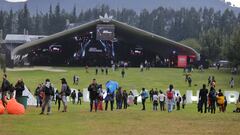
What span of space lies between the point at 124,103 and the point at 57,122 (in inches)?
455

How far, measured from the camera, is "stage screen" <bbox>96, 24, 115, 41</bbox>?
89.1 m

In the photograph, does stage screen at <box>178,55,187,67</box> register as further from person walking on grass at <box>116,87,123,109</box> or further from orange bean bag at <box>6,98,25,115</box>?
orange bean bag at <box>6,98,25,115</box>

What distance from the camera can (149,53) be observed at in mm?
96188

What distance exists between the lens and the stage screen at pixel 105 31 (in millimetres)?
89062

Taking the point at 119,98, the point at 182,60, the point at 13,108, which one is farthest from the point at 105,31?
the point at 13,108

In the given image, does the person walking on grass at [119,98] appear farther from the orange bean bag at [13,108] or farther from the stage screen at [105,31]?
the stage screen at [105,31]

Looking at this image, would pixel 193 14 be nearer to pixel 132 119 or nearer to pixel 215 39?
pixel 215 39

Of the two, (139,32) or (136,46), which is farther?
(136,46)

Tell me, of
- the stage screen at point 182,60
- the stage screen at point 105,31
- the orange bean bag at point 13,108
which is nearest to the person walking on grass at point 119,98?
the orange bean bag at point 13,108

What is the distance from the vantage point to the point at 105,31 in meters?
89.3

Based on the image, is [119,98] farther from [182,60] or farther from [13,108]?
[182,60]

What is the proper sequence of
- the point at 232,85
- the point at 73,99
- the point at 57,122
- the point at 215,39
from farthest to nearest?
the point at 215,39 → the point at 232,85 → the point at 73,99 → the point at 57,122

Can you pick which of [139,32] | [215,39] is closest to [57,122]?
[139,32]

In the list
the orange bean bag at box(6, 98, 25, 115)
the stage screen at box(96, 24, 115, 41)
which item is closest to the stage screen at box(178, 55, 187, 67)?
the stage screen at box(96, 24, 115, 41)
